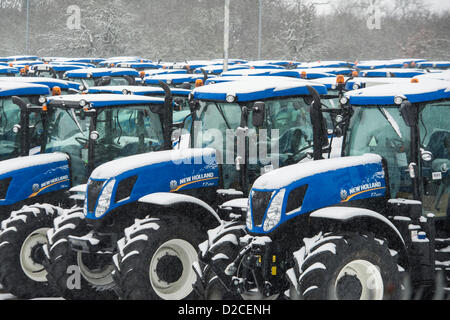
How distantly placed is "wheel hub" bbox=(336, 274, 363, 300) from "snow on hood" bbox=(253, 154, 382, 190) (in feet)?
3.12

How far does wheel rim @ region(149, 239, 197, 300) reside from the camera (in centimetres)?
692

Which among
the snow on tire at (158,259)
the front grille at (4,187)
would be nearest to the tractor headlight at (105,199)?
the snow on tire at (158,259)

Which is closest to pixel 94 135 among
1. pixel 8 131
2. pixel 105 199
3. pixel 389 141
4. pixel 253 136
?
pixel 105 199

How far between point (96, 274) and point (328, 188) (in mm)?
3010

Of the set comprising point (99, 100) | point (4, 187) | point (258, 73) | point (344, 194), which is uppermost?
point (258, 73)

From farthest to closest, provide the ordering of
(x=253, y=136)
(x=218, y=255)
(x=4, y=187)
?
(x=4, y=187)
(x=253, y=136)
(x=218, y=255)

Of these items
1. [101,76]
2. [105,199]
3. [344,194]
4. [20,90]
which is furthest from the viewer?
[101,76]

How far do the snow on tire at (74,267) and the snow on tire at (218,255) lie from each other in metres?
1.36

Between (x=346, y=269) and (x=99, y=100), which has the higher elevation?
(x=99, y=100)

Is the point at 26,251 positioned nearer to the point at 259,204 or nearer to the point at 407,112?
the point at 259,204

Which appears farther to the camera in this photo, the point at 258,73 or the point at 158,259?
the point at 258,73

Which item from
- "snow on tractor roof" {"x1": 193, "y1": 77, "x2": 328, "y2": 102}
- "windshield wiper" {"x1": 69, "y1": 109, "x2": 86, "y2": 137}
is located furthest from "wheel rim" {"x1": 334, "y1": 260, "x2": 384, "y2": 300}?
"windshield wiper" {"x1": 69, "y1": 109, "x2": 86, "y2": 137}

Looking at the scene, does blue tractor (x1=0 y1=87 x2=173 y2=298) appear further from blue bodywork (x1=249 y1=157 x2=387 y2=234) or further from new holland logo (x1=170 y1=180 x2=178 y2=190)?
blue bodywork (x1=249 y1=157 x2=387 y2=234)

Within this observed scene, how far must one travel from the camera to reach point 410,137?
670cm
